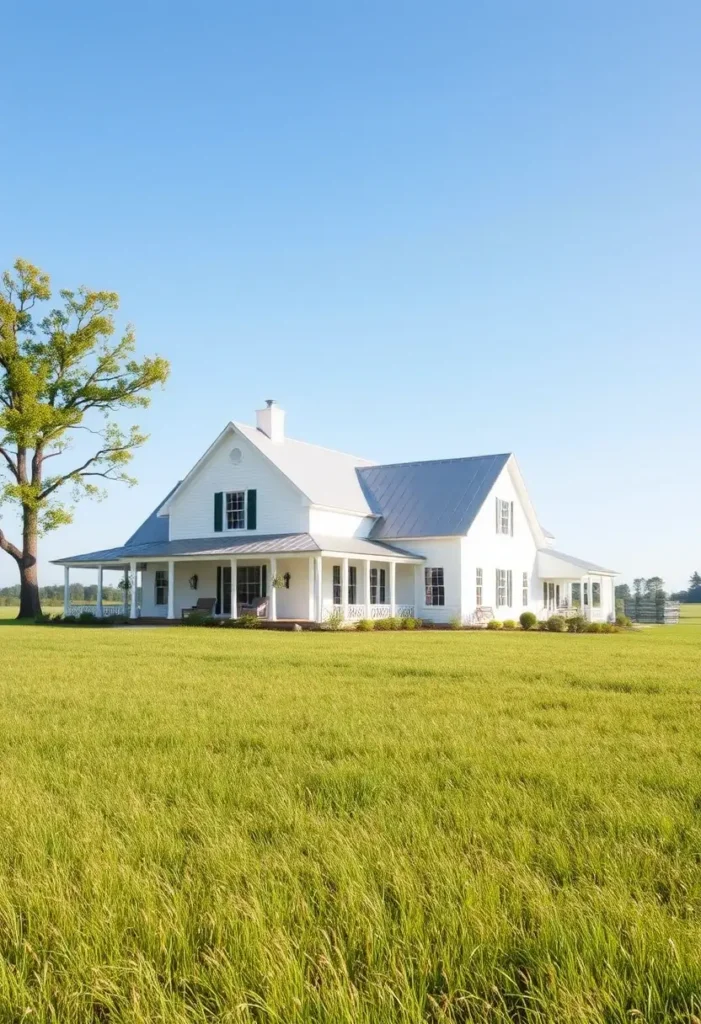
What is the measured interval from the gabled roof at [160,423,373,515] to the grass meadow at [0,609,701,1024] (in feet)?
85.3

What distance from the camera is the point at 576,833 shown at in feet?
12.5

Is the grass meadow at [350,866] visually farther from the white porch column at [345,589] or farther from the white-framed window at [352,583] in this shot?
the white-framed window at [352,583]

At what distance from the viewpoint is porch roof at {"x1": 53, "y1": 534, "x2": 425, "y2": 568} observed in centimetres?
3059

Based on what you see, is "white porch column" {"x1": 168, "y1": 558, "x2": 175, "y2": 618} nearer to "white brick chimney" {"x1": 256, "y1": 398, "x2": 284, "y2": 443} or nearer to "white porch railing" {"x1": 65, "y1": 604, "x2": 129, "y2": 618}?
"white porch railing" {"x1": 65, "y1": 604, "x2": 129, "y2": 618}

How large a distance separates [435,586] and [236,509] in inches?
364

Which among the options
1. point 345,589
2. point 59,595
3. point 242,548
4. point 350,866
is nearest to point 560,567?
point 345,589

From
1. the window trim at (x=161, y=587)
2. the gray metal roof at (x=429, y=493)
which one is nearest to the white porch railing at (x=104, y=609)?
the window trim at (x=161, y=587)

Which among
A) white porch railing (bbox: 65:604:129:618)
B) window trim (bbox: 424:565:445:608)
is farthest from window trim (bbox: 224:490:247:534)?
window trim (bbox: 424:565:445:608)

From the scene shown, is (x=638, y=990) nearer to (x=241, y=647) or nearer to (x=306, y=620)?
(x=241, y=647)

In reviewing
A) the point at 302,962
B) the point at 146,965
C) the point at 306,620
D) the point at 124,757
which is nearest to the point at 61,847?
the point at 146,965

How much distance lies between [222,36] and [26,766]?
48.5 ft

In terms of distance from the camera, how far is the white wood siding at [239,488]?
33.1 metres

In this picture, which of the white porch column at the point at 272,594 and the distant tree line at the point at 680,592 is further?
the distant tree line at the point at 680,592

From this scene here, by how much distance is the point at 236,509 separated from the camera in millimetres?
34750
